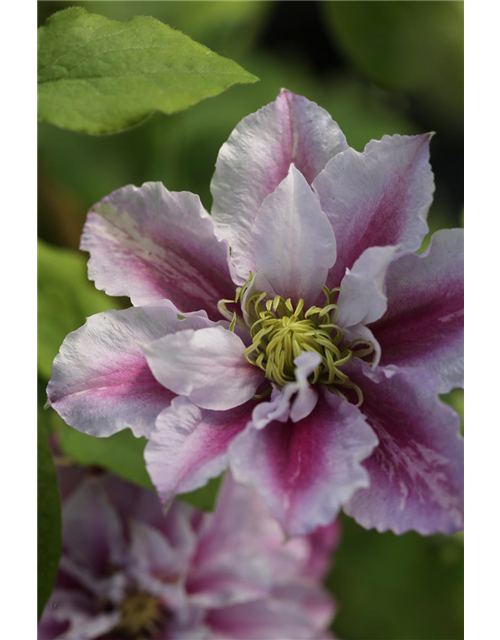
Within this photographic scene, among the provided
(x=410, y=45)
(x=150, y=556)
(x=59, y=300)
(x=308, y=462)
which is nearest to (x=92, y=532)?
(x=150, y=556)

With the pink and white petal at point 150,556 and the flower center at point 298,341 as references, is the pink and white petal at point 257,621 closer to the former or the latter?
the pink and white petal at point 150,556

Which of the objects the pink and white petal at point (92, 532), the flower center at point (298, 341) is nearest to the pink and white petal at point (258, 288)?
the flower center at point (298, 341)

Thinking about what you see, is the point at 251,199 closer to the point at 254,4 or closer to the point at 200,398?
the point at 200,398

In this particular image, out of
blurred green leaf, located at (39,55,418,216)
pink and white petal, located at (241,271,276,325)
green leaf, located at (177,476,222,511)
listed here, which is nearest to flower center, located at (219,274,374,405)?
pink and white petal, located at (241,271,276,325)

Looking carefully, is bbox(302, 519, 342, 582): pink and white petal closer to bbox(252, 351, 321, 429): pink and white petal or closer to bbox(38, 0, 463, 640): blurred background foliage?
bbox(38, 0, 463, 640): blurred background foliage
